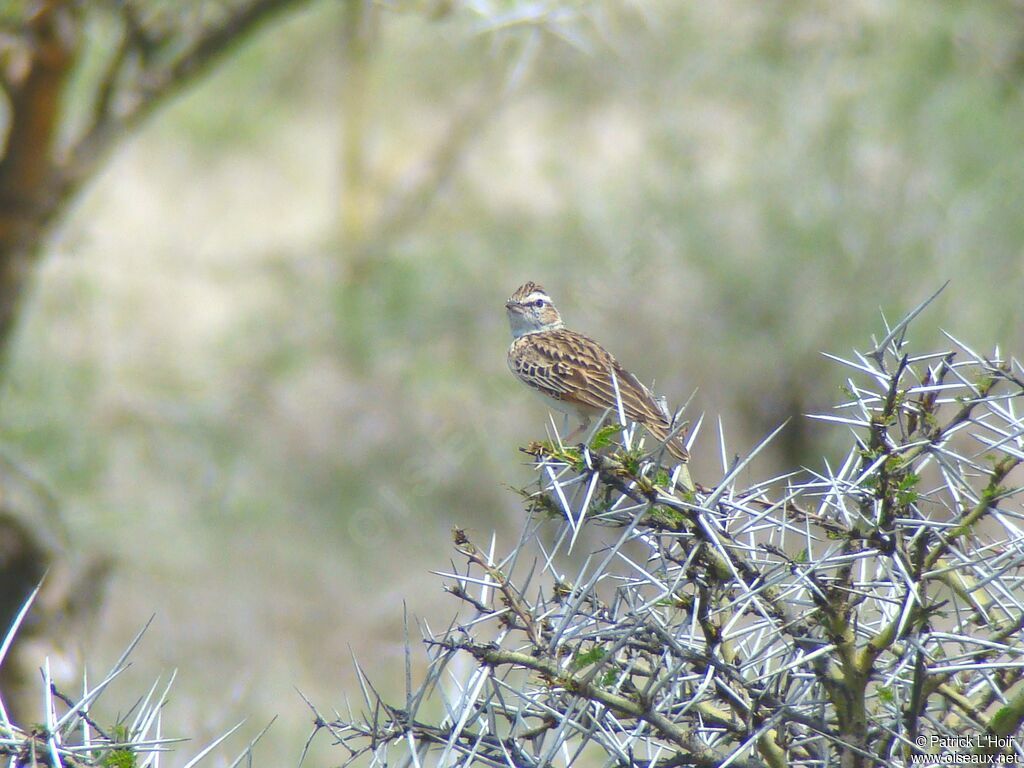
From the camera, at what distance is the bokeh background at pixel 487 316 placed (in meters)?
11.1

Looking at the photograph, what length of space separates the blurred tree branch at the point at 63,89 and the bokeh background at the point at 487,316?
2.31 m

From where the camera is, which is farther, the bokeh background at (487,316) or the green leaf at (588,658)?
the bokeh background at (487,316)

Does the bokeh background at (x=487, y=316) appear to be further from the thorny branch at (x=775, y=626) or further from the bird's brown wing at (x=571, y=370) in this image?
the thorny branch at (x=775, y=626)

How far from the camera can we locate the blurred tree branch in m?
6.60

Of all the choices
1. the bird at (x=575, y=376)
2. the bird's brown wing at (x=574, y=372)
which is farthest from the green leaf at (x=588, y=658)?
the bird's brown wing at (x=574, y=372)

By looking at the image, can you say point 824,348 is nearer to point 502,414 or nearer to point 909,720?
point 502,414

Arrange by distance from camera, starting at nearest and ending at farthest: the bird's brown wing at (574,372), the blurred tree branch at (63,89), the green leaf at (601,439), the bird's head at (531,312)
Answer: the green leaf at (601,439)
the bird's brown wing at (574,372)
the bird's head at (531,312)
the blurred tree branch at (63,89)

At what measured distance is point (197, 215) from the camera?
60.0 ft

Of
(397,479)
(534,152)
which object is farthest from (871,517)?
(534,152)

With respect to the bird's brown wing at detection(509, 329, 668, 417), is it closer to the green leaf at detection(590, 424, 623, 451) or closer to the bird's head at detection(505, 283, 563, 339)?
the bird's head at detection(505, 283, 563, 339)

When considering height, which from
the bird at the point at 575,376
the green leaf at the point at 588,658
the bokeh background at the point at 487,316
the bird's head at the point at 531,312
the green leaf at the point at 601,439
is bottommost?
the green leaf at the point at 588,658

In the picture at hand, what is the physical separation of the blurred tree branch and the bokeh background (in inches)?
91.0

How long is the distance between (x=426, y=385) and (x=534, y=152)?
542 cm

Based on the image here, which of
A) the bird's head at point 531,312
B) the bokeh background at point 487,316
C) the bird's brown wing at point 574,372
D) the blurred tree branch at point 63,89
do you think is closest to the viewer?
the bird's brown wing at point 574,372
